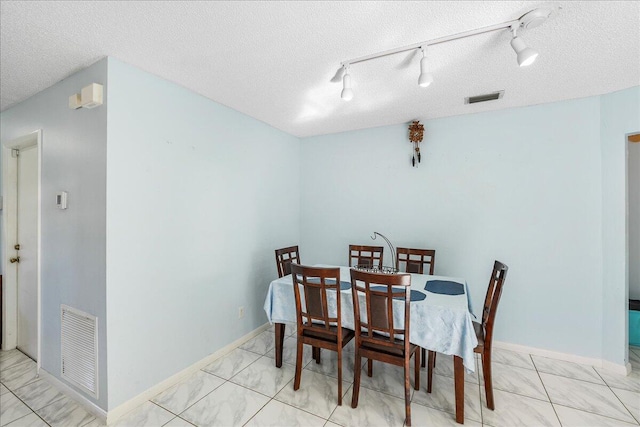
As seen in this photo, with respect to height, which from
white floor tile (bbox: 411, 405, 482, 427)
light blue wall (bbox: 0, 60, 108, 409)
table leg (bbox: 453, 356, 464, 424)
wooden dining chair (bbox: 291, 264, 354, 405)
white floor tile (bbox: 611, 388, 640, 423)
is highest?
light blue wall (bbox: 0, 60, 108, 409)

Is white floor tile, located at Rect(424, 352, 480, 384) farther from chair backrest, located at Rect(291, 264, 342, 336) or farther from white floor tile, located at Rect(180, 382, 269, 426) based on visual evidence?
white floor tile, located at Rect(180, 382, 269, 426)

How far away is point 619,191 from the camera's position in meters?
2.50

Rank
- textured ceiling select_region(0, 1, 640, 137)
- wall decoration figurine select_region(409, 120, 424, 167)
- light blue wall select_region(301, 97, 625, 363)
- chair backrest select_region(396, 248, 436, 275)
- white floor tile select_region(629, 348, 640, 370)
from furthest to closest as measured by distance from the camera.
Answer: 1. wall decoration figurine select_region(409, 120, 424, 167)
2. chair backrest select_region(396, 248, 436, 275)
3. light blue wall select_region(301, 97, 625, 363)
4. white floor tile select_region(629, 348, 640, 370)
5. textured ceiling select_region(0, 1, 640, 137)

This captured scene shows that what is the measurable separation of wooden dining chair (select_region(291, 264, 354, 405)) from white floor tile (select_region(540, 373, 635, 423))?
1656 mm

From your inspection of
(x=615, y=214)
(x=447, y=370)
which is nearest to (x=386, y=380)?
(x=447, y=370)

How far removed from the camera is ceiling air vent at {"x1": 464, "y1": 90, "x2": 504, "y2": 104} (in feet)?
8.49

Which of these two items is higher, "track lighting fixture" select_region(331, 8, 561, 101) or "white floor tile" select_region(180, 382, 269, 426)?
"track lighting fixture" select_region(331, 8, 561, 101)

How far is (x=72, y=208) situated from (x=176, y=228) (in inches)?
28.7

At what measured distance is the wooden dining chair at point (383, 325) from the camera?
1.82m

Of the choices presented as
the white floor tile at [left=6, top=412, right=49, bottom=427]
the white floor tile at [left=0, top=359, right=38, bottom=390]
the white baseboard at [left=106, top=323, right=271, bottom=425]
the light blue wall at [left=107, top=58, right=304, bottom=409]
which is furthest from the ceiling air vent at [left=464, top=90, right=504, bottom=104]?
the white floor tile at [left=0, top=359, right=38, bottom=390]

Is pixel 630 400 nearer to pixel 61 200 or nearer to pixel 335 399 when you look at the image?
pixel 335 399

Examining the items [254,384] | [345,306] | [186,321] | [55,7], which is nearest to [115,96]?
[55,7]

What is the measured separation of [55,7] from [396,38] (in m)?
1.85

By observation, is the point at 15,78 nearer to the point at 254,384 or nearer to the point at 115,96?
the point at 115,96
